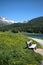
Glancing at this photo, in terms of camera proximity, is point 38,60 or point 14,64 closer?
point 14,64

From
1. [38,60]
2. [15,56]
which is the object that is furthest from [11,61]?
[38,60]

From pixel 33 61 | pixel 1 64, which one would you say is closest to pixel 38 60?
pixel 33 61

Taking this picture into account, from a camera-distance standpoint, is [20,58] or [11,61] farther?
[20,58]

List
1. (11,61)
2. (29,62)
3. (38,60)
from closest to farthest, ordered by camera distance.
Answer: (11,61) < (29,62) < (38,60)

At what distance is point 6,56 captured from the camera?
44.9ft

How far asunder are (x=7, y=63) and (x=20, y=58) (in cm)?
216

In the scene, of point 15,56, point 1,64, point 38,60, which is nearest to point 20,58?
point 15,56

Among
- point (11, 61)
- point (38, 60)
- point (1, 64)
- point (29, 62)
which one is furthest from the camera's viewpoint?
point (38, 60)

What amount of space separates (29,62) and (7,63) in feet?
7.16

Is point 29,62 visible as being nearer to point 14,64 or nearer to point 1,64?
point 14,64

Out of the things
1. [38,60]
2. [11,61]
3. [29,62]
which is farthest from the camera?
[38,60]

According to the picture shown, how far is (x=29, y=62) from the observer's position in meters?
14.6

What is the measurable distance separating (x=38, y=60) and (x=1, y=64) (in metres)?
3.93

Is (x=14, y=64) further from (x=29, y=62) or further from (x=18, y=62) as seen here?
(x=29, y=62)
